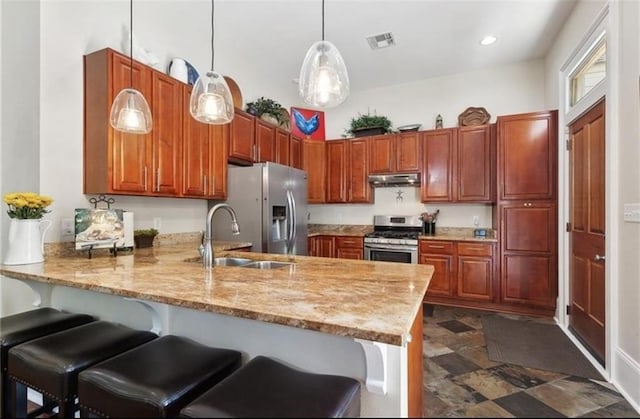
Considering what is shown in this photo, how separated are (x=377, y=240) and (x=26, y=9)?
3750mm

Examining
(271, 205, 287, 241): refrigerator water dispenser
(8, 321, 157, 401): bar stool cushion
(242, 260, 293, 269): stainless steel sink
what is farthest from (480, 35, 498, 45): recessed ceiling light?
(8, 321, 157, 401): bar stool cushion

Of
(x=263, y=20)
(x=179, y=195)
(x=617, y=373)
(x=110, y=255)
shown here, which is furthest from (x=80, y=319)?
(x=617, y=373)

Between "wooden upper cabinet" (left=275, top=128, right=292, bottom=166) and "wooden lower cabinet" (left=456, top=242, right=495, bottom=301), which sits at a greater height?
"wooden upper cabinet" (left=275, top=128, right=292, bottom=166)

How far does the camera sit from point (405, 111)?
452cm

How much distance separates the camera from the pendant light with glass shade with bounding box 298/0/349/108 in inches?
64.2

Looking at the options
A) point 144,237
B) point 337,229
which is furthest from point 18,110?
point 337,229

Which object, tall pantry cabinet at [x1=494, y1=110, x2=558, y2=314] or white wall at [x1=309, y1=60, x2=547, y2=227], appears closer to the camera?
tall pantry cabinet at [x1=494, y1=110, x2=558, y2=314]

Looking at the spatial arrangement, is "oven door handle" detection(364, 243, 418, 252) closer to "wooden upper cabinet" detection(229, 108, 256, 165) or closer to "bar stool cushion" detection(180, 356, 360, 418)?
"wooden upper cabinet" detection(229, 108, 256, 165)

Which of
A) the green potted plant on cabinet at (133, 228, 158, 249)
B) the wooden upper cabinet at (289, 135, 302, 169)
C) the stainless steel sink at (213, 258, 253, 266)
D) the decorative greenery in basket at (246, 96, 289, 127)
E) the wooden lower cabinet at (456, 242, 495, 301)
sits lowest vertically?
the wooden lower cabinet at (456, 242, 495, 301)

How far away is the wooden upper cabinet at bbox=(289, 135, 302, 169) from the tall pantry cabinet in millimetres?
2527

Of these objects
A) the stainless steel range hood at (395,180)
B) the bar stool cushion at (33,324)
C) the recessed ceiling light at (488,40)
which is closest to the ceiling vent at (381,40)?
the recessed ceiling light at (488,40)

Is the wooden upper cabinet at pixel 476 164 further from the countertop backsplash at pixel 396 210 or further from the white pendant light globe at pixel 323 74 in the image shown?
the white pendant light globe at pixel 323 74

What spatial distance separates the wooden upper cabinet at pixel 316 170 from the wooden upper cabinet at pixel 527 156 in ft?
7.49

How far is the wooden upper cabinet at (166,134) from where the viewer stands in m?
2.49
